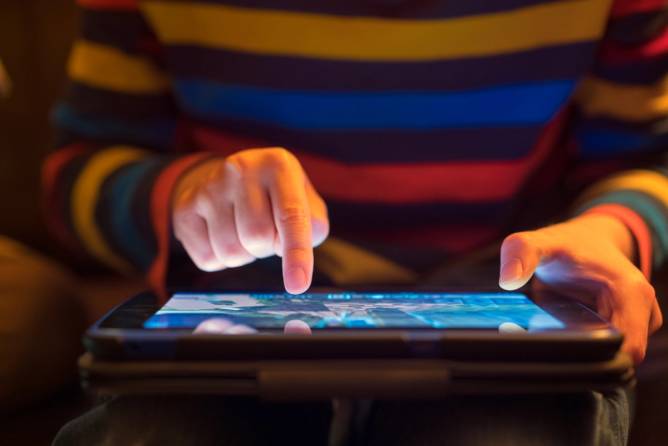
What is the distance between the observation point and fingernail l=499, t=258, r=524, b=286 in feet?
1.25

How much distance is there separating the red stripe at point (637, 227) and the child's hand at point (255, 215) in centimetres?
22

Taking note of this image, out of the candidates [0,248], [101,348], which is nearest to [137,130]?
[0,248]

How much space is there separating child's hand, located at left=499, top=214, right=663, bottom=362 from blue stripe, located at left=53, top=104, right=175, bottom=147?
0.40m

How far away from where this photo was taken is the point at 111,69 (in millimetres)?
631

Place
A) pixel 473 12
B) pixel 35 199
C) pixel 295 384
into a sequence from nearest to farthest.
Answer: pixel 295 384 < pixel 473 12 < pixel 35 199

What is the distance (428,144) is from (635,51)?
19 centimetres

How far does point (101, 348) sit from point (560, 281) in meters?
0.28

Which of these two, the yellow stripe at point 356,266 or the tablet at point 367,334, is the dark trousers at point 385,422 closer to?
the tablet at point 367,334

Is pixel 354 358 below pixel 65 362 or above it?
above

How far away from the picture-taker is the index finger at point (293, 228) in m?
0.39

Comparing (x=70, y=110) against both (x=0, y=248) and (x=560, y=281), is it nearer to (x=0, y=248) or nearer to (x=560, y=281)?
(x=0, y=248)

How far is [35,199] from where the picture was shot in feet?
2.77

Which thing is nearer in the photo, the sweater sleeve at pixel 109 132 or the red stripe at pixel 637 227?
the red stripe at pixel 637 227

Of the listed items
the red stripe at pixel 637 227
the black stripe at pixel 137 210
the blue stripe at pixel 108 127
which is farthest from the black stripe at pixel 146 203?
the red stripe at pixel 637 227
